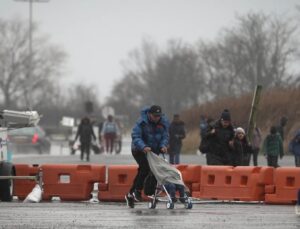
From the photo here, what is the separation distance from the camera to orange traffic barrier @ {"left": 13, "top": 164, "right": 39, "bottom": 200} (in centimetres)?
2273

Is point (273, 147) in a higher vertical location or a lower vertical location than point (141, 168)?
higher

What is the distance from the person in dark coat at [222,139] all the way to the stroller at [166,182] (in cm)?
286

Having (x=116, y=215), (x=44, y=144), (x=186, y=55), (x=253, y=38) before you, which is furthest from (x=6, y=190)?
(x=186, y=55)

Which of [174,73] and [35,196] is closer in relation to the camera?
[35,196]

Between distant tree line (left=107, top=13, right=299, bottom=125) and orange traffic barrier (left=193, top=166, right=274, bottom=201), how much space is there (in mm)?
49371

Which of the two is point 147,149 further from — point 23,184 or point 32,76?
point 32,76

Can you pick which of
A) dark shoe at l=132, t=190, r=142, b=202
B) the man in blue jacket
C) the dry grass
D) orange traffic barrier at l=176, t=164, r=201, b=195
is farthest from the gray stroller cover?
the dry grass

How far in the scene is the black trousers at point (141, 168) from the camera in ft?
64.6

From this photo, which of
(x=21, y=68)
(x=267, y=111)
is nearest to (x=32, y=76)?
(x=21, y=68)

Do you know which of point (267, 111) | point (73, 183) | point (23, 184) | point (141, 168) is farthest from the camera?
point (267, 111)

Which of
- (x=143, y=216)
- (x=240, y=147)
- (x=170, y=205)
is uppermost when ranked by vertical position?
(x=240, y=147)

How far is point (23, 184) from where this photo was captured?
898 inches

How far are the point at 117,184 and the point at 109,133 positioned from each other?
1096 inches

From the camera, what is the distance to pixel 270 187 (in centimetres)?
2138
